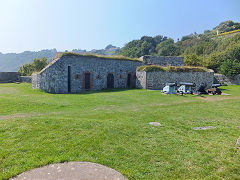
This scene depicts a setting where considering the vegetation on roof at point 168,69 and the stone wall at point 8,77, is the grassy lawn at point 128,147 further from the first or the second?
the stone wall at point 8,77

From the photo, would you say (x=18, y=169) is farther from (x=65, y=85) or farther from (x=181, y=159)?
(x=65, y=85)

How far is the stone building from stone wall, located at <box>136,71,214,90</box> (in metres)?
2.48

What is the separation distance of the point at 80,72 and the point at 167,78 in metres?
10.2

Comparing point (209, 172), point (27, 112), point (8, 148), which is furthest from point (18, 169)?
point (27, 112)

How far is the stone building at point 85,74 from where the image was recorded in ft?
57.8

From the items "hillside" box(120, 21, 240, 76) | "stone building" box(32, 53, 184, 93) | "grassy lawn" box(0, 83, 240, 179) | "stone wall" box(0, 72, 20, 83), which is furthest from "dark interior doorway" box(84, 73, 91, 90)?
"hillside" box(120, 21, 240, 76)

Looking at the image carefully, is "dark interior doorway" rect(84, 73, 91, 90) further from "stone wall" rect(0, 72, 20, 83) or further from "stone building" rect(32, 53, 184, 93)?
"stone wall" rect(0, 72, 20, 83)

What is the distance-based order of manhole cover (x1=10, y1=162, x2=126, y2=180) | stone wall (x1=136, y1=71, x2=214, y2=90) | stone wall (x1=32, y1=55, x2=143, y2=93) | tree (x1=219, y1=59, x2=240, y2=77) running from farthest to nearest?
1. tree (x1=219, y1=59, x2=240, y2=77)
2. stone wall (x1=136, y1=71, x2=214, y2=90)
3. stone wall (x1=32, y1=55, x2=143, y2=93)
4. manhole cover (x1=10, y1=162, x2=126, y2=180)

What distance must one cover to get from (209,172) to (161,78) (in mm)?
16733

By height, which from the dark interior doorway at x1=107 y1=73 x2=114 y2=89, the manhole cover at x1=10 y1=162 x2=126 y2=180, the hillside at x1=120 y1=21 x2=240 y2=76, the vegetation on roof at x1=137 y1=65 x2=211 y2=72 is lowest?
the manhole cover at x1=10 y1=162 x2=126 y2=180

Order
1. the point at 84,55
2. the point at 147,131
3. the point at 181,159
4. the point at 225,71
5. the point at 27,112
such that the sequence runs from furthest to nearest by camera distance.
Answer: the point at 225,71 < the point at 84,55 < the point at 27,112 < the point at 147,131 < the point at 181,159

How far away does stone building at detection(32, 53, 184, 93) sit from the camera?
694 inches

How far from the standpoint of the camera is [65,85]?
59.1 ft

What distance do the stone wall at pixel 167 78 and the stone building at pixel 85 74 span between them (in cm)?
248
